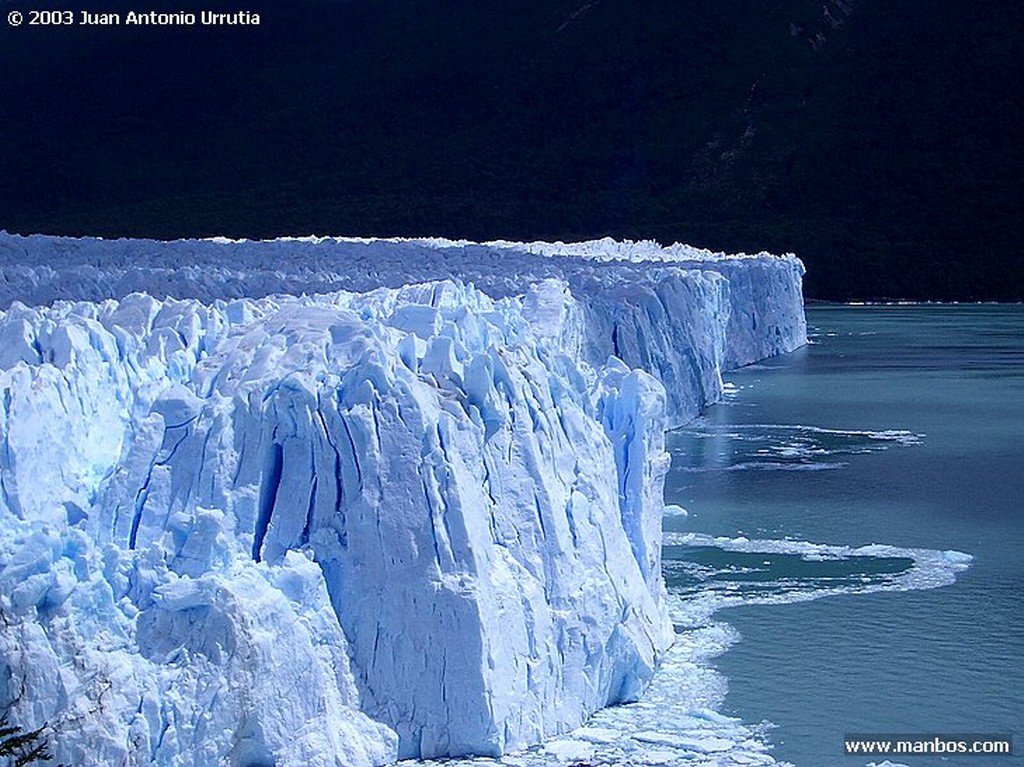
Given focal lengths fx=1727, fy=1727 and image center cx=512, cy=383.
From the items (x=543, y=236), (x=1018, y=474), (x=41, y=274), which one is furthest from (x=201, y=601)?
(x=543, y=236)

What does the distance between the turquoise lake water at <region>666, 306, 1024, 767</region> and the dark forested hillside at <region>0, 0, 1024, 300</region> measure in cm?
2470

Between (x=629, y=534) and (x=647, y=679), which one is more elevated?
(x=629, y=534)

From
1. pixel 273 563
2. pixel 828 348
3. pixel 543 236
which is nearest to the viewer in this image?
pixel 273 563

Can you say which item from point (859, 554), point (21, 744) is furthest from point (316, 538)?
point (859, 554)

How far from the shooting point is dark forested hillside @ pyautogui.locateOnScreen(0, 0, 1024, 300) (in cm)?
4666

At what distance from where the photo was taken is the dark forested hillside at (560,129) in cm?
4666

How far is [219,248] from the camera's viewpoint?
757 inches

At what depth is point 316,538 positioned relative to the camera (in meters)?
6.71

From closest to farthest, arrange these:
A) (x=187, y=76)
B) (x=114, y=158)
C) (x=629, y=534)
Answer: (x=629, y=534), (x=114, y=158), (x=187, y=76)

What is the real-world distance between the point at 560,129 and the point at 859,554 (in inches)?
1756

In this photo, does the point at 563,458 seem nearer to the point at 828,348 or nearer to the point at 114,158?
the point at 828,348

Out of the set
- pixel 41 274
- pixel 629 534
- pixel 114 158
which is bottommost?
pixel 629 534

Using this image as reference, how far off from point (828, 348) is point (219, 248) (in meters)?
14.0

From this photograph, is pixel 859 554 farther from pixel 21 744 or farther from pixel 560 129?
pixel 560 129
